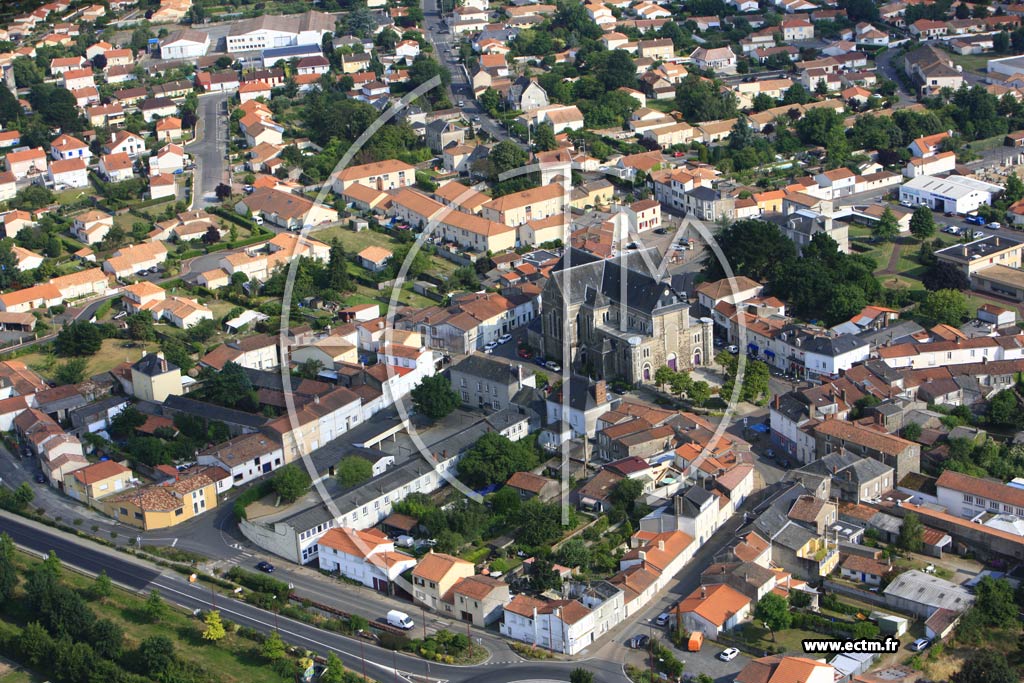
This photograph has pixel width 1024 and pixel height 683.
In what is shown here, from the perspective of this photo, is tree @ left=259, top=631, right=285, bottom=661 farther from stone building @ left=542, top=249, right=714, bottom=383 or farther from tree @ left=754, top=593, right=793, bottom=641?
stone building @ left=542, top=249, right=714, bottom=383

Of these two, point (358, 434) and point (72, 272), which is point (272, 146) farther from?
point (358, 434)

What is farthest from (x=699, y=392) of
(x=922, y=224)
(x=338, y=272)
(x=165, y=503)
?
(x=922, y=224)

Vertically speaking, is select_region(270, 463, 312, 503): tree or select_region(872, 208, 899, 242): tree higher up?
select_region(872, 208, 899, 242): tree

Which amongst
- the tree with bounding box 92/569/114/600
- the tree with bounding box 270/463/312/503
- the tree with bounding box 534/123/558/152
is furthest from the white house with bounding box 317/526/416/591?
the tree with bounding box 534/123/558/152

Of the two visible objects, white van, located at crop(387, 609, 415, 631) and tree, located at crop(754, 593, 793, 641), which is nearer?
tree, located at crop(754, 593, 793, 641)

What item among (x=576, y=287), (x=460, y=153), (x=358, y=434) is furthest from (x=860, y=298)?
(x=460, y=153)

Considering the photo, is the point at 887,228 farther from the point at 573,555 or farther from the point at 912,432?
the point at 573,555
